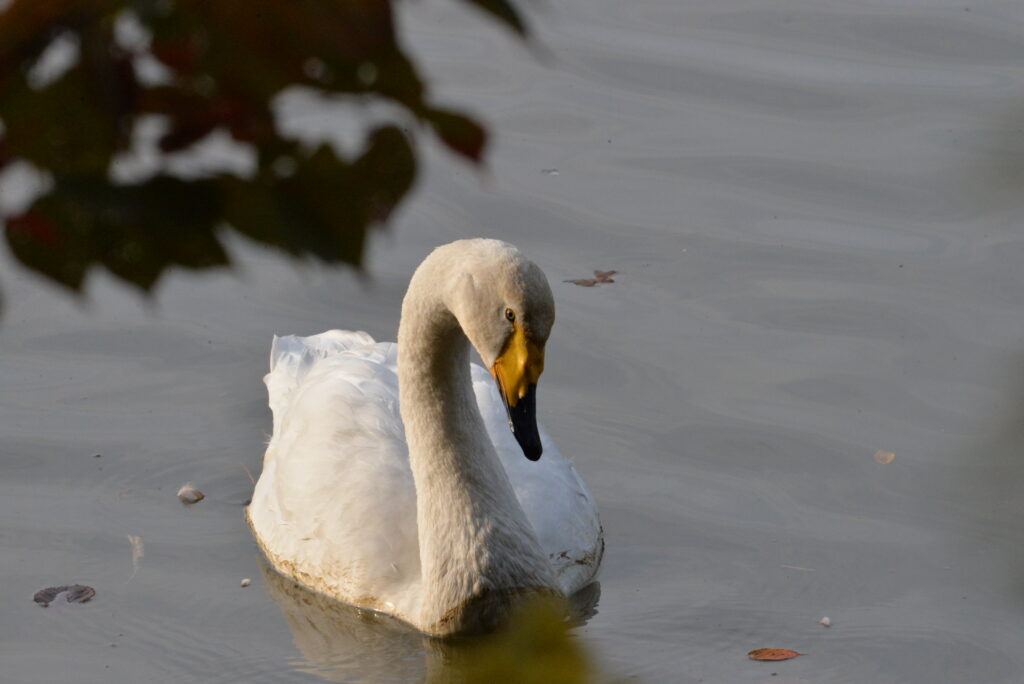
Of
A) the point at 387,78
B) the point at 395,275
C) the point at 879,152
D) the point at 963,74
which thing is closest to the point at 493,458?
the point at 395,275

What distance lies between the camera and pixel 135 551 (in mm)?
6227

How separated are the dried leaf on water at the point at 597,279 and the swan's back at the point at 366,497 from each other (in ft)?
4.82

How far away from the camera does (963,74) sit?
10.1 meters

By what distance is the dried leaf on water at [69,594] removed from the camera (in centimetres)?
591

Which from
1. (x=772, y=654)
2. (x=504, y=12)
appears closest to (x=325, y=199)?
(x=504, y=12)

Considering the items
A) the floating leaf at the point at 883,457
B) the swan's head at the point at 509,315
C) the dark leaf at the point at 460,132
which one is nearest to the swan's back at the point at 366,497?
the swan's head at the point at 509,315

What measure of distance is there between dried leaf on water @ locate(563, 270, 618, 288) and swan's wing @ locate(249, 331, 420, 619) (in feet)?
4.99

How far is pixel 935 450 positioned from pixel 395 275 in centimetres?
291

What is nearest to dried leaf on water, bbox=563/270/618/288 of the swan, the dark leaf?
the swan

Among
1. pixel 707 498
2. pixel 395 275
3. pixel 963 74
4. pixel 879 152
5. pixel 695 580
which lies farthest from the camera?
pixel 963 74

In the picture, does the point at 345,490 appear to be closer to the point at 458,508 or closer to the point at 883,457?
the point at 458,508

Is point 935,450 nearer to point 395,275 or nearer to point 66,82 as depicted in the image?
point 395,275

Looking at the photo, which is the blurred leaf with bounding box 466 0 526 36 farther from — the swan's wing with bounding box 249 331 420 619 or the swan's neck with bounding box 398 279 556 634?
the swan's wing with bounding box 249 331 420 619

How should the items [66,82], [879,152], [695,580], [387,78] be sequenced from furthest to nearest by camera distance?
[879,152] → [695,580] → [387,78] → [66,82]
